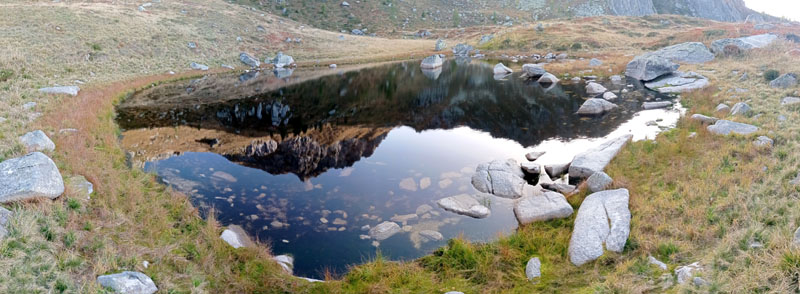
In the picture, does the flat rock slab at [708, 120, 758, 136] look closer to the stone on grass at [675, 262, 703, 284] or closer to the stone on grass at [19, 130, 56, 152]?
the stone on grass at [675, 262, 703, 284]

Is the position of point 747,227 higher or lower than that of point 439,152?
higher

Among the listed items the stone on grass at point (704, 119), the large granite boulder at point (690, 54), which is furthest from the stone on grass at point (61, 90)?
the large granite boulder at point (690, 54)

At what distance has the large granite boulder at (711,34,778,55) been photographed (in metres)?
46.9

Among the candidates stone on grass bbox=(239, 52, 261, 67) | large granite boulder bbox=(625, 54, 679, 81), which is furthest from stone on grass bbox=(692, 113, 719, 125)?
stone on grass bbox=(239, 52, 261, 67)

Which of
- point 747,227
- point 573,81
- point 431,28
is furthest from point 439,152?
point 431,28

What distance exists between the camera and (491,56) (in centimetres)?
8156

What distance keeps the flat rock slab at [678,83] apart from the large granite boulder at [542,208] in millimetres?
28034

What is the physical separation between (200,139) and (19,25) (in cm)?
3811

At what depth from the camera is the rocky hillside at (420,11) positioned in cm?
11712

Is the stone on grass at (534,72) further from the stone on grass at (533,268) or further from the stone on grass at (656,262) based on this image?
the stone on grass at (656,262)

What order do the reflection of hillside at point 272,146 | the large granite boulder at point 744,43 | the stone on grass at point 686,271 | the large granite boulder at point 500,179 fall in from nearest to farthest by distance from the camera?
1. the stone on grass at point 686,271
2. the large granite boulder at point 500,179
3. the reflection of hillside at point 272,146
4. the large granite boulder at point 744,43

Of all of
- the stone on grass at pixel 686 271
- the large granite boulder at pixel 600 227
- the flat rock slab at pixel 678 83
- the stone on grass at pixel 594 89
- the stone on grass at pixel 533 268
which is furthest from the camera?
the stone on grass at pixel 594 89

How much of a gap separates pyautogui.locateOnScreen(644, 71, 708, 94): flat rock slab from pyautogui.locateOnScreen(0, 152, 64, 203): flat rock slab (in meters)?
41.3

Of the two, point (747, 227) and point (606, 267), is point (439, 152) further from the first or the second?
point (747, 227)
